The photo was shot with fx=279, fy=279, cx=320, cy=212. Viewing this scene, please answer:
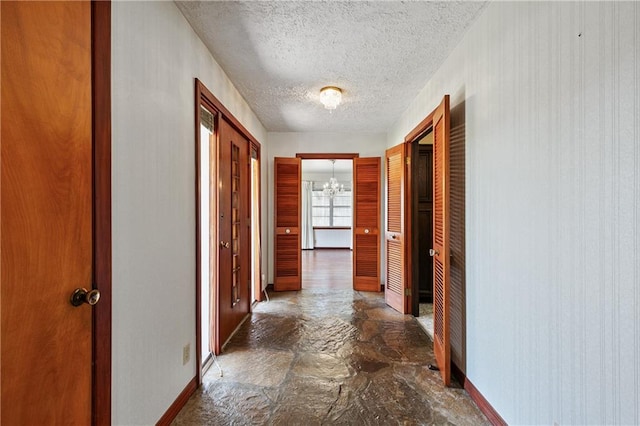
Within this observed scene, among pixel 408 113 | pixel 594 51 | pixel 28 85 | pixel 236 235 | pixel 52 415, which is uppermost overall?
pixel 408 113

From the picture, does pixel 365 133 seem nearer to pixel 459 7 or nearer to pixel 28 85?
pixel 459 7

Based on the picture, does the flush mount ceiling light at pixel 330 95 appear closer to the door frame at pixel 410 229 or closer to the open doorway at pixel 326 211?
the door frame at pixel 410 229

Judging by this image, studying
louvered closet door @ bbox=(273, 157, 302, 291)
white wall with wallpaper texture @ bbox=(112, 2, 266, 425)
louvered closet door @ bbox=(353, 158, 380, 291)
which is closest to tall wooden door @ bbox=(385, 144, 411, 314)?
louvered closet door @ bbox=(353, 158, 380, 291)

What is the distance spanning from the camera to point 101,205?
114cm

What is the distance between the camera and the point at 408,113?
344 centimetres

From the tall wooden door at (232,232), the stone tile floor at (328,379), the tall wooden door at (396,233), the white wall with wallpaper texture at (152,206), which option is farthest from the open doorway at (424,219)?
the white wall with wallpaper texture at (152,206)

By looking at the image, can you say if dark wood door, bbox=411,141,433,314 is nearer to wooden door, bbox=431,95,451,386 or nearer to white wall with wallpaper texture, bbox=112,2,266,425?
wooden door, bbox=431,95,451,386

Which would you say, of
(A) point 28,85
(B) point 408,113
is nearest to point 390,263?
(B) point 408,113

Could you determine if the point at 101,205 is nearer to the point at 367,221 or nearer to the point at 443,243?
the point at 443,243

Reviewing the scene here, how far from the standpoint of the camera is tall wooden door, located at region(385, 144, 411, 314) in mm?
3459

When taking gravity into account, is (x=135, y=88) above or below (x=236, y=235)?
above

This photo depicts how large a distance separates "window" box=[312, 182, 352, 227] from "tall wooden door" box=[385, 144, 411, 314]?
5.81 m

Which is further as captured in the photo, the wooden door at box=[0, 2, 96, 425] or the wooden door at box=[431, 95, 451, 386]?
the wooden door at box=[431, 95, 451, 386]

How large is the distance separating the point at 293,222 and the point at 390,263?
161cm
